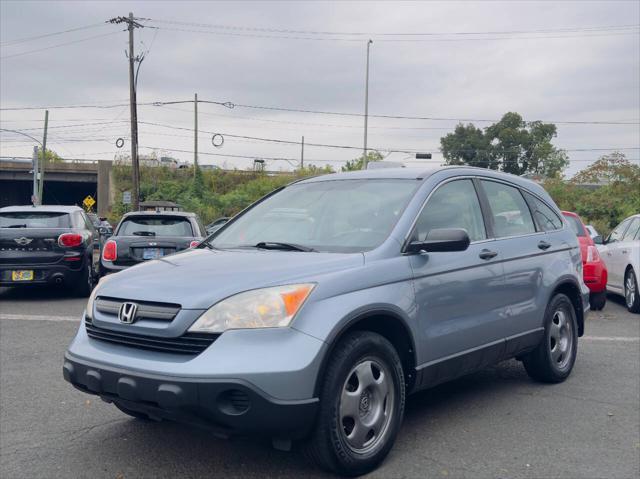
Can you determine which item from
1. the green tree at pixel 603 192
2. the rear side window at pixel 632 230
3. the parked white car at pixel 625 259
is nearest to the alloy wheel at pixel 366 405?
the parked white car at pixel 625 259

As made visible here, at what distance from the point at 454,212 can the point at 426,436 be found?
155 cm

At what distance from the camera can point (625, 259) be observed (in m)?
10.8

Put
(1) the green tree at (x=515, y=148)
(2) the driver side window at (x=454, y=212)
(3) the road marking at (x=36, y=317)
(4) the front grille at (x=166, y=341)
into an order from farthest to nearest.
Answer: (1) the green tree at (x=515, y=148) < (3) the road marking at (x=36, y=317) < (2) the driver side window at (x=454, y=212) < (4) the front grille at (x=166, y=341)

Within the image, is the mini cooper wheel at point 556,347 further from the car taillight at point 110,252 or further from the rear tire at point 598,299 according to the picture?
the car taillight at point 110,252

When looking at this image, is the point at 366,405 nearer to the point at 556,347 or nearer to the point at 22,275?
the point at 556,347

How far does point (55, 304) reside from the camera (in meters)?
10.9

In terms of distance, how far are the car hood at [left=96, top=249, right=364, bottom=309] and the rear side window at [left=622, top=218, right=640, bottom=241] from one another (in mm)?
8336

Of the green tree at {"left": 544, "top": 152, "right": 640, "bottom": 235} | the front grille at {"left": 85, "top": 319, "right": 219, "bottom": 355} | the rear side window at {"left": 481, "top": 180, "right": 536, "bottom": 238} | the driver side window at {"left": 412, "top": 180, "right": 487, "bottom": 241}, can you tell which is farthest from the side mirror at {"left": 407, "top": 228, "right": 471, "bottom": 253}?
the green tree at {"left": 544, "top": 152, "right": 640, "bottom": 235}

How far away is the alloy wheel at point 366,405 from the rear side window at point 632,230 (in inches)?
326

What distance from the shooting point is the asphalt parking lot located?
3.99 meters

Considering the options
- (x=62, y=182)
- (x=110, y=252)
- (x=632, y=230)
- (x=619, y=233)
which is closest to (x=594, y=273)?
(x=632, y=230)

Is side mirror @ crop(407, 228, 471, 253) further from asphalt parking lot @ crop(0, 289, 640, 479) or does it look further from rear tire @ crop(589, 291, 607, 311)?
rear tire @ crop(589, 291, 607, 311)

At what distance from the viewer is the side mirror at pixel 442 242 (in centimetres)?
421

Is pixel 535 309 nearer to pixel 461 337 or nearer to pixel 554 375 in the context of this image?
pixel 554 375
